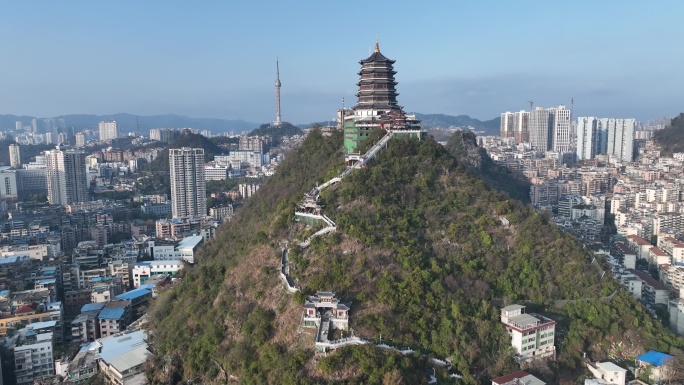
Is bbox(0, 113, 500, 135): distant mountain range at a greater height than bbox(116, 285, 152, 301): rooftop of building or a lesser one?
greater

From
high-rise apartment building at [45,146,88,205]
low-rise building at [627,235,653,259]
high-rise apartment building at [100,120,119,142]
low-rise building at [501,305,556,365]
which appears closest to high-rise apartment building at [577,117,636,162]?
low-rise building at [627,235,653,259]

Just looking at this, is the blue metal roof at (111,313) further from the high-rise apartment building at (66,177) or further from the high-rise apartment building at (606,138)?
the high-rise apartment building at (606,138)

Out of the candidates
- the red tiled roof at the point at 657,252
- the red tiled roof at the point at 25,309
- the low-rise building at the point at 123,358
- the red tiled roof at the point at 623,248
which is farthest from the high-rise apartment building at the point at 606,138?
the red tiled roof at the point at 25,309

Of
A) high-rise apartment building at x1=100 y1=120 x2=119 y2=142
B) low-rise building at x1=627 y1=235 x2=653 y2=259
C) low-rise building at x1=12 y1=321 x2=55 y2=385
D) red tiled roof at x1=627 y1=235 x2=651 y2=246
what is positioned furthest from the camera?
high-rise apartment building at x1=100 y1=120 x2=119 y2=142

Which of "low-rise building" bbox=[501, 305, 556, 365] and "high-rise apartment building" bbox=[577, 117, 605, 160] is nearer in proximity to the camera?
"low-rise building" bbox=[501, 305, 556, 365]

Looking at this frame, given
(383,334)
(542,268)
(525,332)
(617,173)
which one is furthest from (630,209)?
(383,334)

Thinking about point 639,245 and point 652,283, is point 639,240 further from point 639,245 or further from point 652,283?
point 652,283

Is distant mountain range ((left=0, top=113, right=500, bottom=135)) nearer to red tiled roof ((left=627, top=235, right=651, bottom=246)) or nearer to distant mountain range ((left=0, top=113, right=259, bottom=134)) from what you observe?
distant mountain range ((left=0, top=113, right=259, bottom=134))

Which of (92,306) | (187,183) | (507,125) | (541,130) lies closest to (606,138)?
(541,130)
